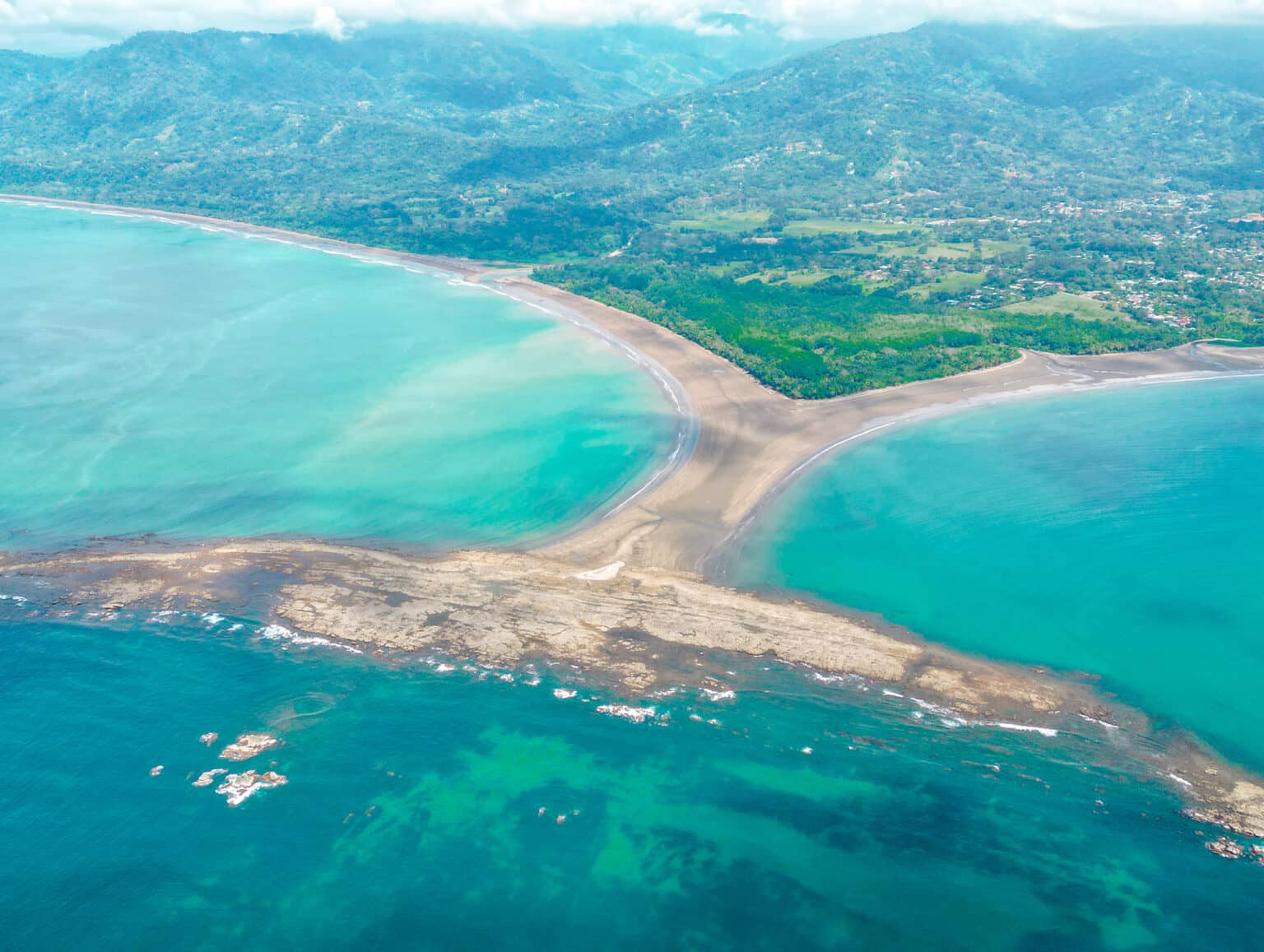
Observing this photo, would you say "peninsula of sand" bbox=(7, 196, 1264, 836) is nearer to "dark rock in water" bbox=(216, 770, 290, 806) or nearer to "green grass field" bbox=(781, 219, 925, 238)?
"dark rock in water" bbox=(216, 770, 290, 806)

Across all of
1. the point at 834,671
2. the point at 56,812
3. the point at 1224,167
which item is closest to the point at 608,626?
the point at 834,671

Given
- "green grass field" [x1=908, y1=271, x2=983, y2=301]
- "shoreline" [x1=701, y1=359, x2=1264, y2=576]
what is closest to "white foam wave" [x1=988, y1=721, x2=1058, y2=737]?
"shoreline" [x1=701, y1=359, x2=1264, y2=576]

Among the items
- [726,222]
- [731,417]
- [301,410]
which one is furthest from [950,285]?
[301,410]

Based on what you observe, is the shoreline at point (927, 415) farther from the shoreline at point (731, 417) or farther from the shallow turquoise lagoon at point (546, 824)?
the shallow turquoise lagoon at point (546, 824)

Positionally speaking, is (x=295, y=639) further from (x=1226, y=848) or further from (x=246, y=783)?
(x=1226, y=848)

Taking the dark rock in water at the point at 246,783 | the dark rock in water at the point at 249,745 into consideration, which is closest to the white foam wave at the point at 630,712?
the dark rock in water at the point at 246,783

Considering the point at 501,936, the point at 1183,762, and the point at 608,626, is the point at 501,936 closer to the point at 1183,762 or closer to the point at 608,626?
the point at 608,626

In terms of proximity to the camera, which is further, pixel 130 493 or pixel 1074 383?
pixel 1074 383
